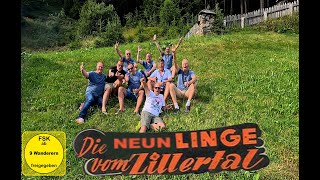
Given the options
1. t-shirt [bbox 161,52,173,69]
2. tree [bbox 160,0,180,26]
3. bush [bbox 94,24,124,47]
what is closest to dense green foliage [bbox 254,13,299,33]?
tree [bbox 160,0,180,26]

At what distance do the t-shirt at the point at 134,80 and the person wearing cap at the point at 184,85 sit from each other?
0.51 metres

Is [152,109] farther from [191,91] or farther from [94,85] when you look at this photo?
[94,85]

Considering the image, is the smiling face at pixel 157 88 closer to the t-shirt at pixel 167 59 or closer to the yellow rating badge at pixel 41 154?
the t-shirt at pixel 167 59

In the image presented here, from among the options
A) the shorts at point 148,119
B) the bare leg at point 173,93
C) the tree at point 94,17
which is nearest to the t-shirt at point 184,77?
the bare leg at point 173,93

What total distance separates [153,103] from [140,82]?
1.45 feet

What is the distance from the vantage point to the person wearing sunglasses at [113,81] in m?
8.59

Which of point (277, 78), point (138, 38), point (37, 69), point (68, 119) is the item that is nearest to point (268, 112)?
point (277, 78)

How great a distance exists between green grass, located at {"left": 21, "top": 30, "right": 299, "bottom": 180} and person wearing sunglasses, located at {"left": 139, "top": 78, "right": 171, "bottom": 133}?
0.45 ft

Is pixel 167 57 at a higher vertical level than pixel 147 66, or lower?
higher

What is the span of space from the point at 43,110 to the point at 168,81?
1.94m

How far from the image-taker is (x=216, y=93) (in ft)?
28.8

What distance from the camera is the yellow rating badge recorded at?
310 inches

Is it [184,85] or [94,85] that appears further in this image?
[184,85]

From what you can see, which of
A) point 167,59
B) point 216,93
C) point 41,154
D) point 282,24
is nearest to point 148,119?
point 167,59
